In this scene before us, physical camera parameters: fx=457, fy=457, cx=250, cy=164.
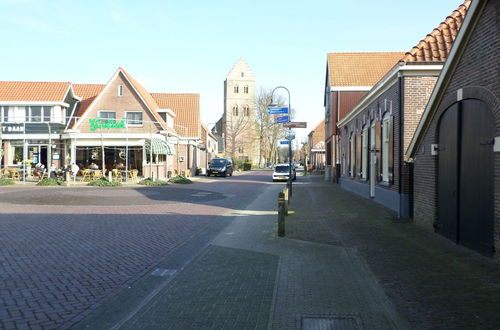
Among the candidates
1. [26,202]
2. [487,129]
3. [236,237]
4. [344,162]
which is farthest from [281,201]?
[344,162]

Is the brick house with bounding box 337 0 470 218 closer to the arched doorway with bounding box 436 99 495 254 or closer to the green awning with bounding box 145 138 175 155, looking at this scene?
the arched doorway with bounding box 436 99 495 254

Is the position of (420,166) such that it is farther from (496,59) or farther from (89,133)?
(89,133)

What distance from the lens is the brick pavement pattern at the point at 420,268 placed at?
496cm

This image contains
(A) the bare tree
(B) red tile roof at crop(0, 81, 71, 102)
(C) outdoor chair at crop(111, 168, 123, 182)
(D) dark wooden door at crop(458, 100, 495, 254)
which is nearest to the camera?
(D) dark wooden door at crop(458, 100, 495, 254)

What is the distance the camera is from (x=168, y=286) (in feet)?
20.5

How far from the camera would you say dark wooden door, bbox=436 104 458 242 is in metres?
9.09

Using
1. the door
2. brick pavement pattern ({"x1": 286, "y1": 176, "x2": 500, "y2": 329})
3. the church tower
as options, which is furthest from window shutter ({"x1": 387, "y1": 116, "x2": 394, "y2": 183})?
the church tower

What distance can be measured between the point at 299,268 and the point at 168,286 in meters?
2.18

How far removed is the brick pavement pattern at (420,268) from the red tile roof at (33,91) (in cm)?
3020

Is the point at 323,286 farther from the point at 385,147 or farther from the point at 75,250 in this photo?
the point at 385,147

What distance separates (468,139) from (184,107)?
44365 mm

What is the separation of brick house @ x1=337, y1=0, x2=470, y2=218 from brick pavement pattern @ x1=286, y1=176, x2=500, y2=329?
146cm

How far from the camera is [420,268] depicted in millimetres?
7062

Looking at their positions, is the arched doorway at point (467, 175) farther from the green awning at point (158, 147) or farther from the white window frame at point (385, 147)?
the green awning at point (158, 147)
